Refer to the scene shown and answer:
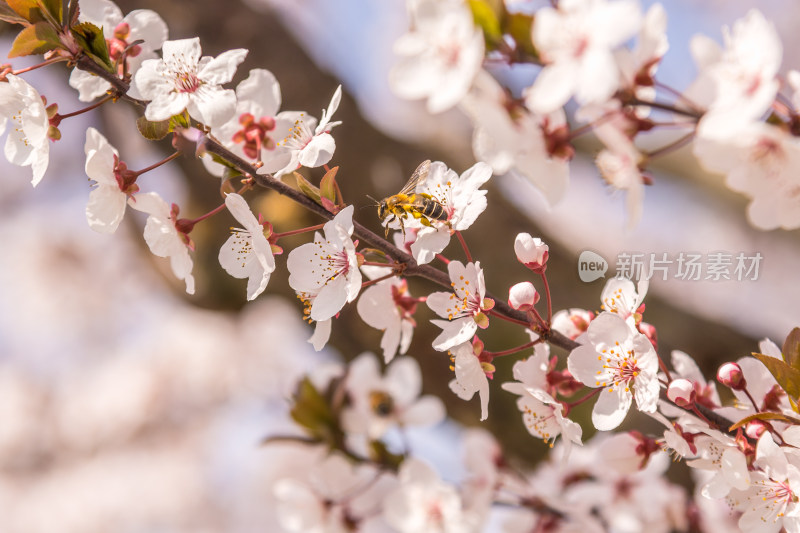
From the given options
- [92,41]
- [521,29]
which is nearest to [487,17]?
[521,29]

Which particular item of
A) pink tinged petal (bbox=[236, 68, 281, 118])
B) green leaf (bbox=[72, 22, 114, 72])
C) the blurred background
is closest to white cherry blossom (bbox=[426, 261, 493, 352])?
pink tinged petal (bbox=[236, 68, 281, 118])

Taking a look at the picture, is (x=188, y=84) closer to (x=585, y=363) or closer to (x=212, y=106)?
(x=212, y=106)

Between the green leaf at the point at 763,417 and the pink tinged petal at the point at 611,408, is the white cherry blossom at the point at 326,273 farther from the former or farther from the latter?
the green leaf at the point at 763,417

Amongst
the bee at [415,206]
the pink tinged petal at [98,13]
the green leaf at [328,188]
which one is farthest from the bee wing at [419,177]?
the pink tinged petal at [98,13]

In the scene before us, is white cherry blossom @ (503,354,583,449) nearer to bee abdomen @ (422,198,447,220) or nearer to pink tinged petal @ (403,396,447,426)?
bee abdomen @ (422,198,447,220)

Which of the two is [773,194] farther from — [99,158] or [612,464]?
[99,158]

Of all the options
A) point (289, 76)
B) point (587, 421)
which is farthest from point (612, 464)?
point (289, 76)

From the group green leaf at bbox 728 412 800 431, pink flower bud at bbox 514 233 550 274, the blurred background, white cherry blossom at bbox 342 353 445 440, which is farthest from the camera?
the blurred background
